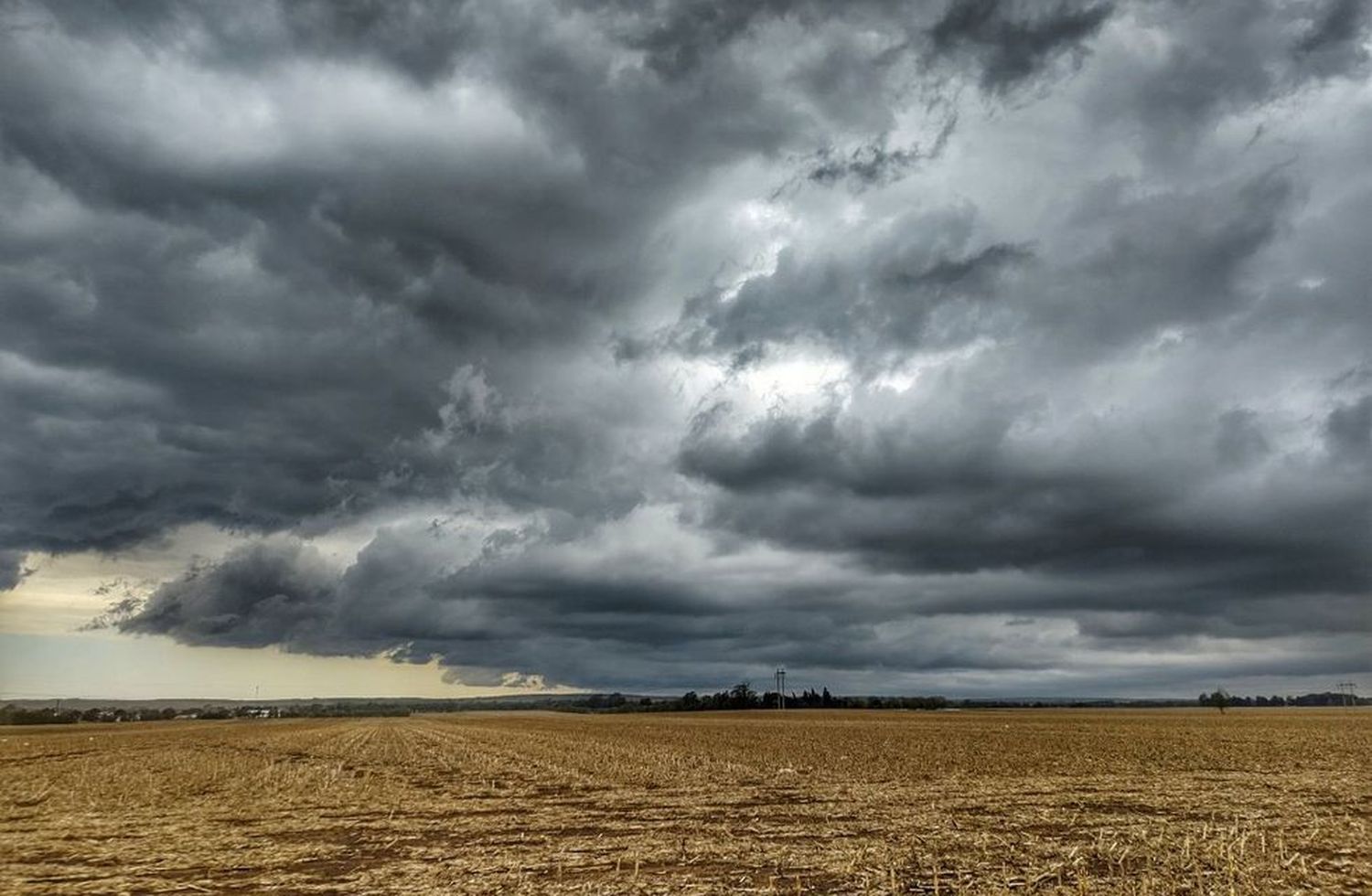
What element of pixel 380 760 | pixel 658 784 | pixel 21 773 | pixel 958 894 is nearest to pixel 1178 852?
pixel 958 894

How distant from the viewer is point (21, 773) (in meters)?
49.7

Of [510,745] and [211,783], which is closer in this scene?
[211,783]

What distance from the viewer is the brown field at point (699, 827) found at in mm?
17672

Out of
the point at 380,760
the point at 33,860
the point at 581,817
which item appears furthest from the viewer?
the point at 380,760

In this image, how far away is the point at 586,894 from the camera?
16344mm

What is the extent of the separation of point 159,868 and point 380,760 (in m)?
38.2

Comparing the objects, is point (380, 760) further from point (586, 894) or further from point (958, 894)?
point (958, 894)

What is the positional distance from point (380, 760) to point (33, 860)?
36272 millimetres

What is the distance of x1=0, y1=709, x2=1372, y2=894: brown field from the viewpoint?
1767 cm

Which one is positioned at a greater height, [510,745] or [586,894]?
[586,894]

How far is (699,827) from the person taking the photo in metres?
24.6

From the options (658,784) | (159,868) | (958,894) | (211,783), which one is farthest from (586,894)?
(211,783)

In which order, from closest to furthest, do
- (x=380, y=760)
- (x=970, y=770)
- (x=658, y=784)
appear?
(x=658, y=784)
(x=970, y=770)
(x=380, y=760)

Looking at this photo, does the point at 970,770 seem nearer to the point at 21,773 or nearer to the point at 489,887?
the point at 489,887
